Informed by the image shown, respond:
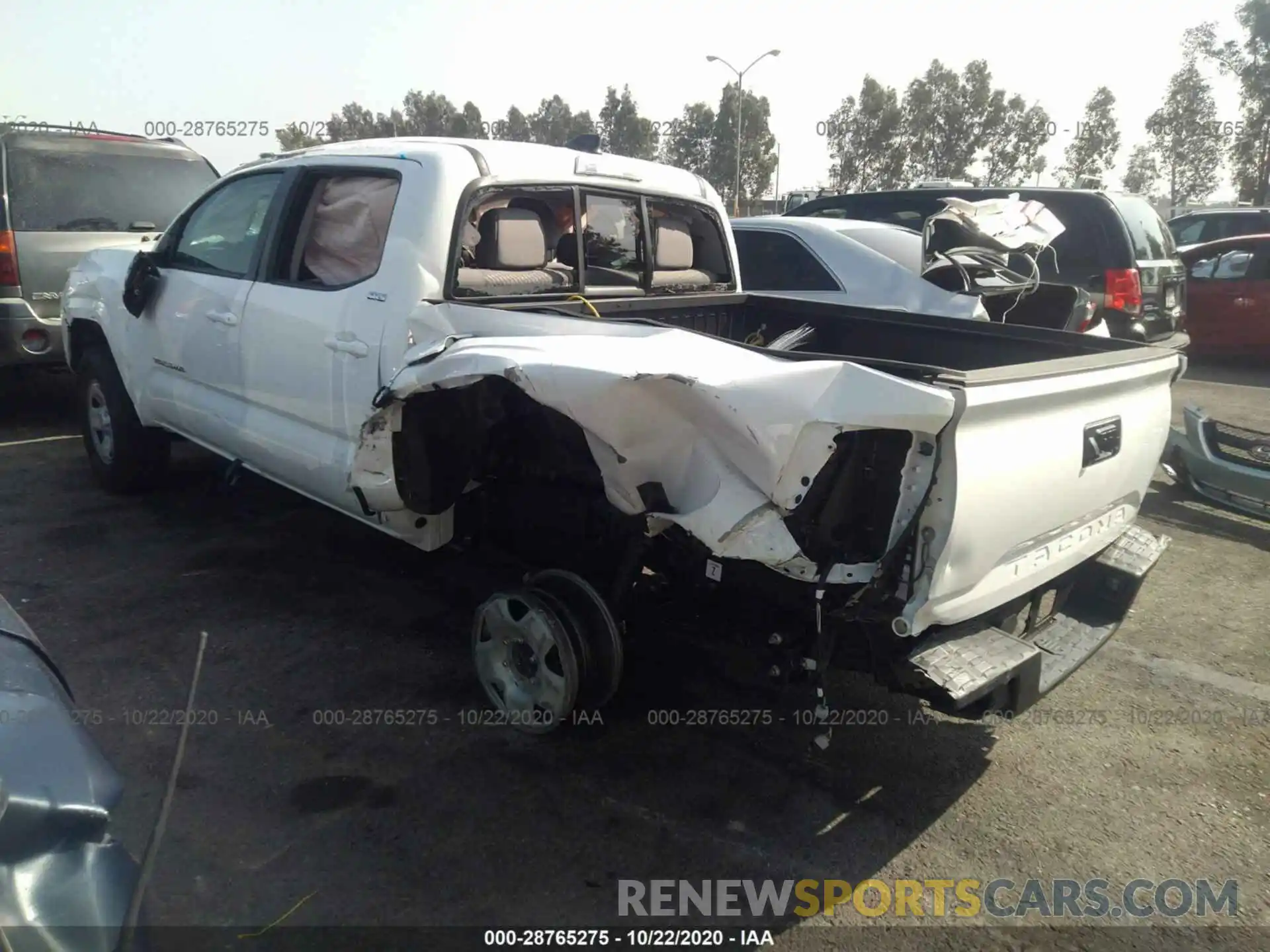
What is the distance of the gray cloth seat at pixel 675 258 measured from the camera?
4629mm

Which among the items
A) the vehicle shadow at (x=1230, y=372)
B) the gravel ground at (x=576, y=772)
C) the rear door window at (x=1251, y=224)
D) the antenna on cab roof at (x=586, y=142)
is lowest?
the gravel ground at (x=576, y=772)

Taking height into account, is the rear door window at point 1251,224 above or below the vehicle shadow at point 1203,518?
above

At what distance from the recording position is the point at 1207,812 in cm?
304

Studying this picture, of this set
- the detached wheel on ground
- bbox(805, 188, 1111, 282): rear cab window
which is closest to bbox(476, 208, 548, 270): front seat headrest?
the detached wheel on ground

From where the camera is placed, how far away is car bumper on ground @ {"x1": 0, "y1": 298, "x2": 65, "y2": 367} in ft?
22.5

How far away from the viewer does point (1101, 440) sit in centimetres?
297

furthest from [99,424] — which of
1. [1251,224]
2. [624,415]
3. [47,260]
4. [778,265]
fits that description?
[1251,224]

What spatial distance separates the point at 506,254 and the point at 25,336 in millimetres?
4982

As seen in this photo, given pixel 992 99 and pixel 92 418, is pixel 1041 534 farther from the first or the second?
pixel 992 99

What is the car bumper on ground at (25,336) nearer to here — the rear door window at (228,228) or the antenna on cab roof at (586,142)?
the rear door window at (228,228)

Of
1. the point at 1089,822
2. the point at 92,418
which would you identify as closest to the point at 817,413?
the point at 1089,822

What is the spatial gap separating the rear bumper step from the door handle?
2312 millimetres

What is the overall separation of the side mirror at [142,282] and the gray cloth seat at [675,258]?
267 cm
